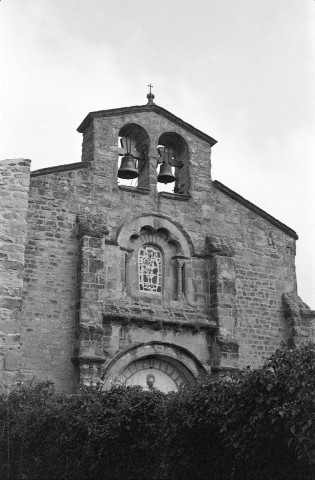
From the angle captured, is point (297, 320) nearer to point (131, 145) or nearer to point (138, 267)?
point (138, 267)

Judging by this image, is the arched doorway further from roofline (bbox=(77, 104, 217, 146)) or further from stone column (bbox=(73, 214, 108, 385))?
roofline (bbox=(77, 104, 217, 146))

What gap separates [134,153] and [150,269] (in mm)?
3018

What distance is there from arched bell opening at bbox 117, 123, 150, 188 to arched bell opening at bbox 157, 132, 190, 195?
1.39 ft

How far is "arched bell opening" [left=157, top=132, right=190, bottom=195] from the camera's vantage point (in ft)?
63.2

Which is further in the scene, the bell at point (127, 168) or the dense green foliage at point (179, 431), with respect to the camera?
the bell at point (127, 168)

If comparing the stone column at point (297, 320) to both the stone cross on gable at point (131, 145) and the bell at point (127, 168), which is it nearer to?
the bell at point (127, 168)

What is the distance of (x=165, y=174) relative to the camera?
62.0 feet

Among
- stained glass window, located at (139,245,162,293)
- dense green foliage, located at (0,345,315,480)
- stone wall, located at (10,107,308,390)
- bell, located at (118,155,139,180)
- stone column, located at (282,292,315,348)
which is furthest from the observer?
stone column, located at (282,292,315,348)

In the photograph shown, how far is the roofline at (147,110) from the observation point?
18.5m

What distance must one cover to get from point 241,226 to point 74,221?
176 inches

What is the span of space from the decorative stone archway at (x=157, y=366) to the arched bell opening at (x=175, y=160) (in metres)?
4.15

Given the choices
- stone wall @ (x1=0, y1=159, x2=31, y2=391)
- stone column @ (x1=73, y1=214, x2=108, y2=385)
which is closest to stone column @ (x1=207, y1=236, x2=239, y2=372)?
Result: stone column @ (x1=73, y1=214, x2=108, y2=385)

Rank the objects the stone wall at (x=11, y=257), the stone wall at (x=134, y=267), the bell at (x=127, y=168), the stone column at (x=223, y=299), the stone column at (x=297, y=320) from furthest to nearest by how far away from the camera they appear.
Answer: the stone column at (x=297, y=320) → the bell at (x=127, y=168) → the stone column at (x=223, y=299) → the stone wall at (x=134, y=267) → the stone wall at (x=11, y=257)

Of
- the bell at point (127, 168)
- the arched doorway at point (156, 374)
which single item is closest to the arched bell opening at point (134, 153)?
the bell at point (127, 168)
